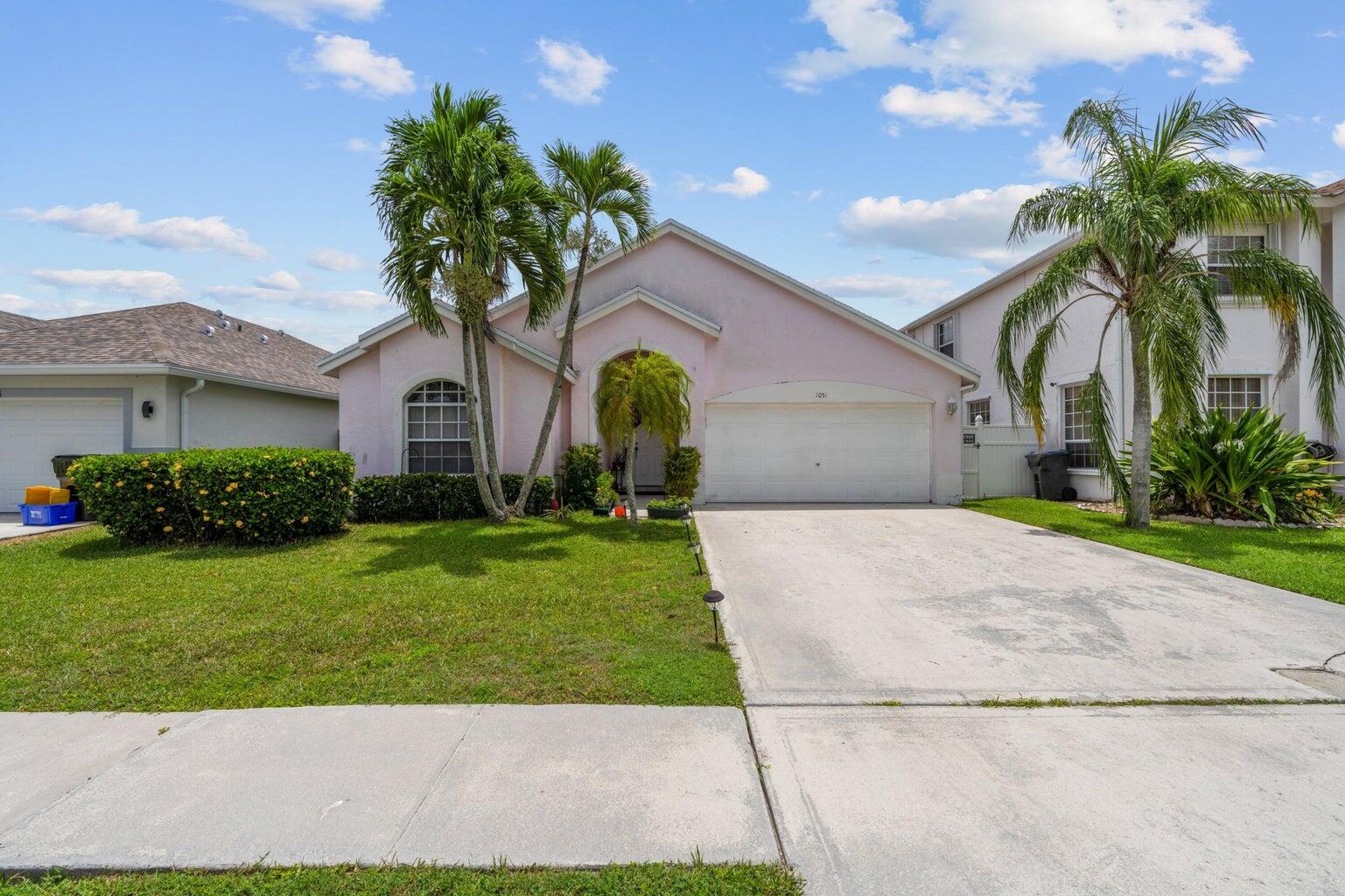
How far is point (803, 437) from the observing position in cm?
1628

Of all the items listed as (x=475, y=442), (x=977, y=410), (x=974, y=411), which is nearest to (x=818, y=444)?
(x=475, y=442)

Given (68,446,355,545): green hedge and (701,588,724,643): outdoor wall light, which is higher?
(68,446,355,545): green hedge

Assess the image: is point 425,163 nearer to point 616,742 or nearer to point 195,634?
point 195,634

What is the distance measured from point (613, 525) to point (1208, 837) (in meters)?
9.71

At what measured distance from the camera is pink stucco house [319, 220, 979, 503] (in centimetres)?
1566

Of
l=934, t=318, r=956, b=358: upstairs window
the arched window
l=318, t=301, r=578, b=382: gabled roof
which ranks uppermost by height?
l=934, t=318, r=956, b=358: upstairs window

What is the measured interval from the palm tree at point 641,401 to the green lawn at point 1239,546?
7.15m

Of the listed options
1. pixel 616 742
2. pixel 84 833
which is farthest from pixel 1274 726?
pixel 84 833

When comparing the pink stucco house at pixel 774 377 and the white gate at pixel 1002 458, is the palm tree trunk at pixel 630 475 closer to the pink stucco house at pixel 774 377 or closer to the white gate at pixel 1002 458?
the pink stucco house at pixel 774 377

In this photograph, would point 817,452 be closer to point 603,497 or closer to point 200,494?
point 603,497

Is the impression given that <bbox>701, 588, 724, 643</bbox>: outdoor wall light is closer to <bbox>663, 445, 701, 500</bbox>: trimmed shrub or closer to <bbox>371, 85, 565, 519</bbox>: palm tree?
<bbox>371, 85, 565, 519</bbox>: palm tree

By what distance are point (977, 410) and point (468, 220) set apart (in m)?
18.2

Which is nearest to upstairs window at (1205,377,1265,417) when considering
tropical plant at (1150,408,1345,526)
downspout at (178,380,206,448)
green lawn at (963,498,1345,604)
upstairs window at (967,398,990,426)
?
tropical plant at (1150,408,1345,526)

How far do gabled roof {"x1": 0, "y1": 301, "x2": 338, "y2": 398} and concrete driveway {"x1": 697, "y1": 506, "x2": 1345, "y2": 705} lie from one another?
1177 centimetres
